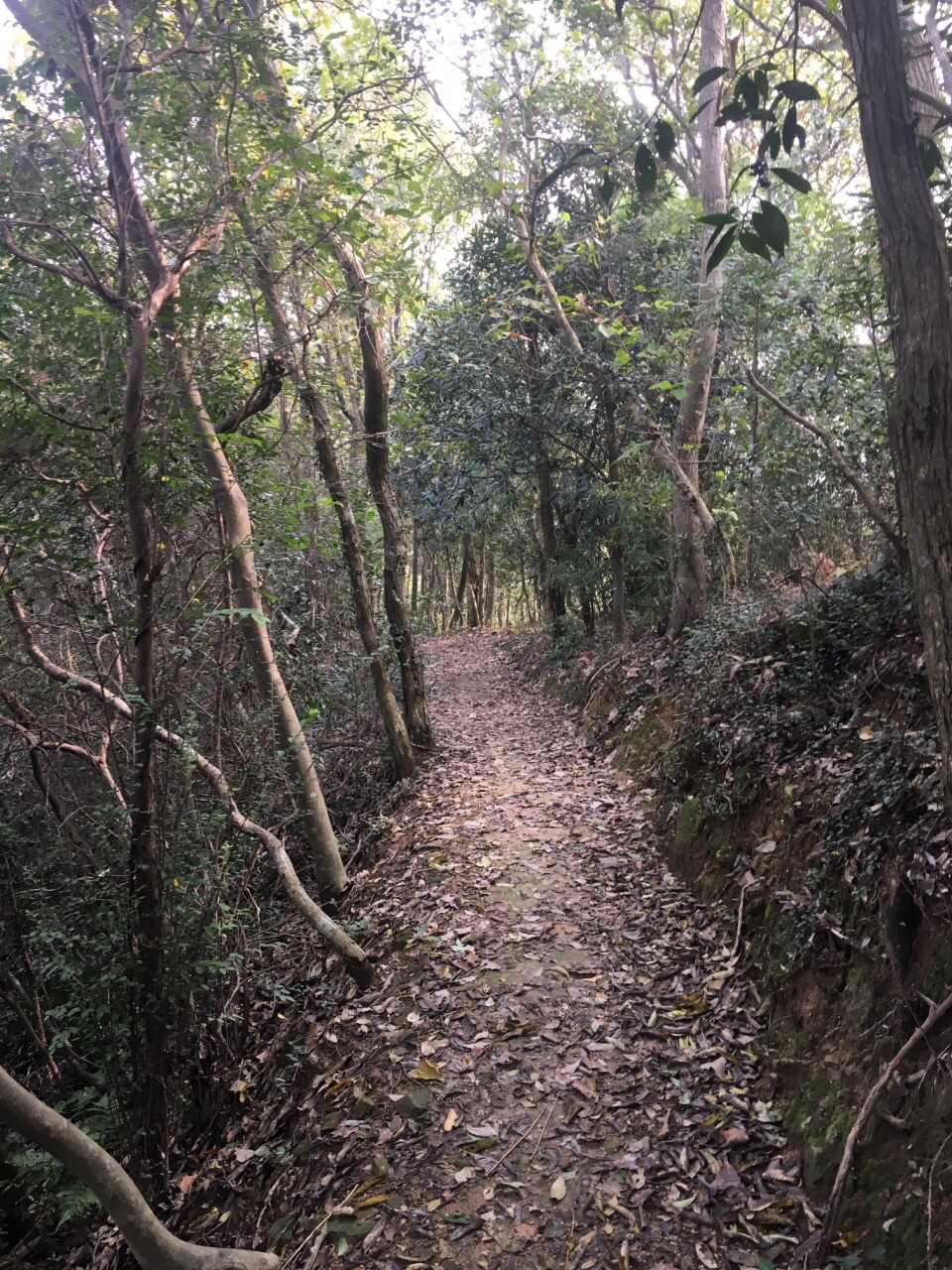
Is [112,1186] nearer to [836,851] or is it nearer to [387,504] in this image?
[836,851]

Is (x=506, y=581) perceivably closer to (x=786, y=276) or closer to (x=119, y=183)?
(x=786, y=276)

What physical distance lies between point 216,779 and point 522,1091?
2.84 meters

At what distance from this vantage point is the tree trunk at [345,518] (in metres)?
6.57

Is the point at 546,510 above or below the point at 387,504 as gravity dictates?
above

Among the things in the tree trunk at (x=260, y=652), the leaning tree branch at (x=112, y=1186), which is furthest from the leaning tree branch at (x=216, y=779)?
the leaning tree branch at (x=112, y=1186)

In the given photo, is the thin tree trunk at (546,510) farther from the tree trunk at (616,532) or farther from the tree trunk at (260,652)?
the tree trunk at (260,652)

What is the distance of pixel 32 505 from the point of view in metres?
4.89

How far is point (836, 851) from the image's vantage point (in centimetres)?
428

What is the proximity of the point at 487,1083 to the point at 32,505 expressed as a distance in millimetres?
4566

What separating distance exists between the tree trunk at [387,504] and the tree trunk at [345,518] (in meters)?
0.40

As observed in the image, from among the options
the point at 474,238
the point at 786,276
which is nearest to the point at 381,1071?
the point at 786,276

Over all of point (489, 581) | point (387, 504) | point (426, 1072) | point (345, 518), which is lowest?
point (426, 1072)

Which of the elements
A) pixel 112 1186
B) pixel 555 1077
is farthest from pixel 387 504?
pixel 112 1186

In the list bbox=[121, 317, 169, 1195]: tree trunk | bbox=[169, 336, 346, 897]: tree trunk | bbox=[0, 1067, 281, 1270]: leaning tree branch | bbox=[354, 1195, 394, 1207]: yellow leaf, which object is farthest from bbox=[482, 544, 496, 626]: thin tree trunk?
bbox=[0, 1067, 281, 1270]: leaning tree branch
